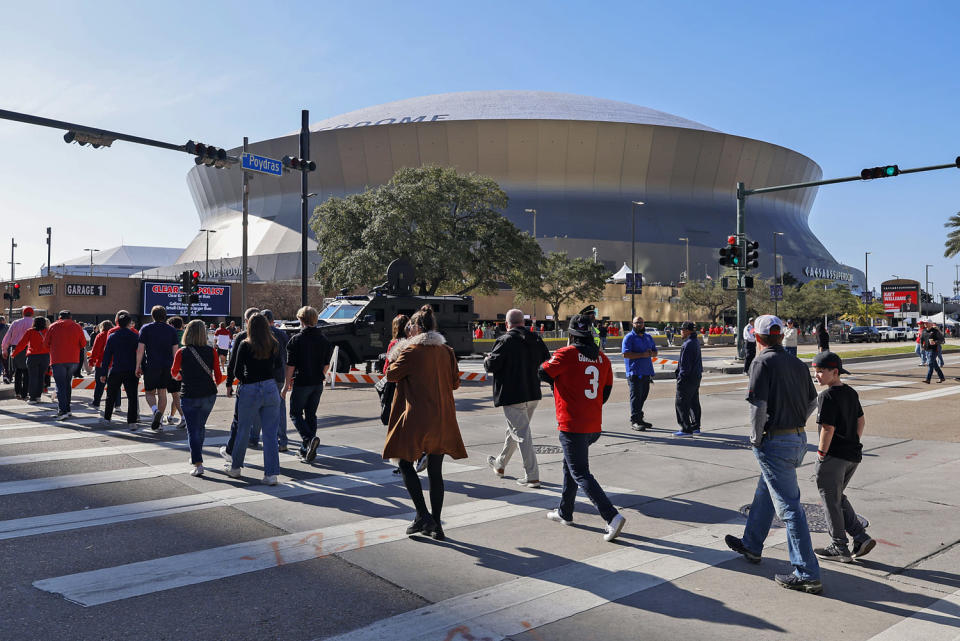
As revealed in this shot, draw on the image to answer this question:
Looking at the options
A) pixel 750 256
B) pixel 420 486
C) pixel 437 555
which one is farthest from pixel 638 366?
pixel 750 256

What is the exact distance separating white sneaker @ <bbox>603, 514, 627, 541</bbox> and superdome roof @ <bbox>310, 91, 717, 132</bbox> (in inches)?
3325

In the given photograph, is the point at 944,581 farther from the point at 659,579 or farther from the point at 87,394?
the point at 87,394

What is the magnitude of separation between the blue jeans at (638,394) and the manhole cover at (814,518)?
4.97m

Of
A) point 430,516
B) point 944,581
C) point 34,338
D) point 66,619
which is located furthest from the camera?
point 34,338

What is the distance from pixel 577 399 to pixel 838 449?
1.98 m

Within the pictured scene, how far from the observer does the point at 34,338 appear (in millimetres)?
13336

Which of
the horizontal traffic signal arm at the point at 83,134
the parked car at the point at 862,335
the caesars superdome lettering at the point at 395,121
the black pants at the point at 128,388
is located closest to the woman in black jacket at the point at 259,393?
the black pants at the point at 128,388

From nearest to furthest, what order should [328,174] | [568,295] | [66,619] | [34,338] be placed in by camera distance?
[66,619] < [34,338] < [568,295] < [328,174]

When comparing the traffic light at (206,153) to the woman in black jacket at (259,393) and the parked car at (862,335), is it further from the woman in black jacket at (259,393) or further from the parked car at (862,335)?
the parked car at (862,335)

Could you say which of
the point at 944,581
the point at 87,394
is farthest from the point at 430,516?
the point at 87,394

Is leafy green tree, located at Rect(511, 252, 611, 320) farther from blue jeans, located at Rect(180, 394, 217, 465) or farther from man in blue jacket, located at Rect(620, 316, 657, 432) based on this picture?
blue jeans, located at Rect(180, 394, 217, 465)

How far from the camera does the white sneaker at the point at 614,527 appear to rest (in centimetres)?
567

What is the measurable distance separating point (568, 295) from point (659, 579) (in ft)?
175

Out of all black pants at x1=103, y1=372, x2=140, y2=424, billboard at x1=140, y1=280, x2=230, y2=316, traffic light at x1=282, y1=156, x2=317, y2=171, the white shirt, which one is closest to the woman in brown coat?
black pants at x1=103, y1=372, x2=140, y2=424
